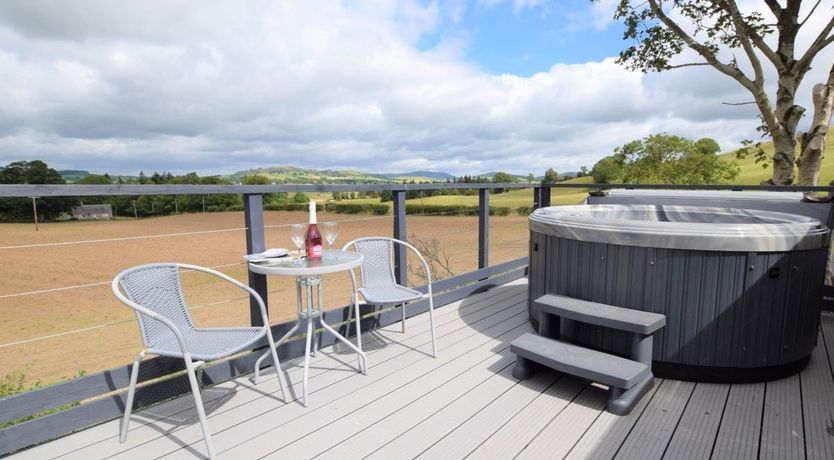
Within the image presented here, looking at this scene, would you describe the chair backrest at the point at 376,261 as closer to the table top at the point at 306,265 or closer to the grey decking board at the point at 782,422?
the table top at the point at 306,265

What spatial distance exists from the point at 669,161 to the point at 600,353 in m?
19.5

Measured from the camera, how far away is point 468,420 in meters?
1.90

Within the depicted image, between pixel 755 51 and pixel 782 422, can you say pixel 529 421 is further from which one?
pixel 755 51

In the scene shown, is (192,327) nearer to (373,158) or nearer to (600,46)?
(600,46)

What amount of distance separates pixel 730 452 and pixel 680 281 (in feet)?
2.74

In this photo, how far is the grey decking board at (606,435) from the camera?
5.43 ft

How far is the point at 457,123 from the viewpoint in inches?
1604

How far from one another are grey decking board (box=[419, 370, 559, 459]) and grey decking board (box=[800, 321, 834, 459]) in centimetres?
106

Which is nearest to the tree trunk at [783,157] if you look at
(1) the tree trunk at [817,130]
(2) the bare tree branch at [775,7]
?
(1) the tree trunk at [817,130]

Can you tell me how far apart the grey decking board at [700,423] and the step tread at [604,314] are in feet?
1.27

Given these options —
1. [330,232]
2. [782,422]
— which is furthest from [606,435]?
[330,232]

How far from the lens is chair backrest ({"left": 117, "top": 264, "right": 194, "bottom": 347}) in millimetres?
1795

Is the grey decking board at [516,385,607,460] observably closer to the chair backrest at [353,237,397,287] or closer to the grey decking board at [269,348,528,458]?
the grey decking board at [269,348,528,458]

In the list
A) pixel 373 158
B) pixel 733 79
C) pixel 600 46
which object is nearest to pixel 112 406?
pixel 733 79
